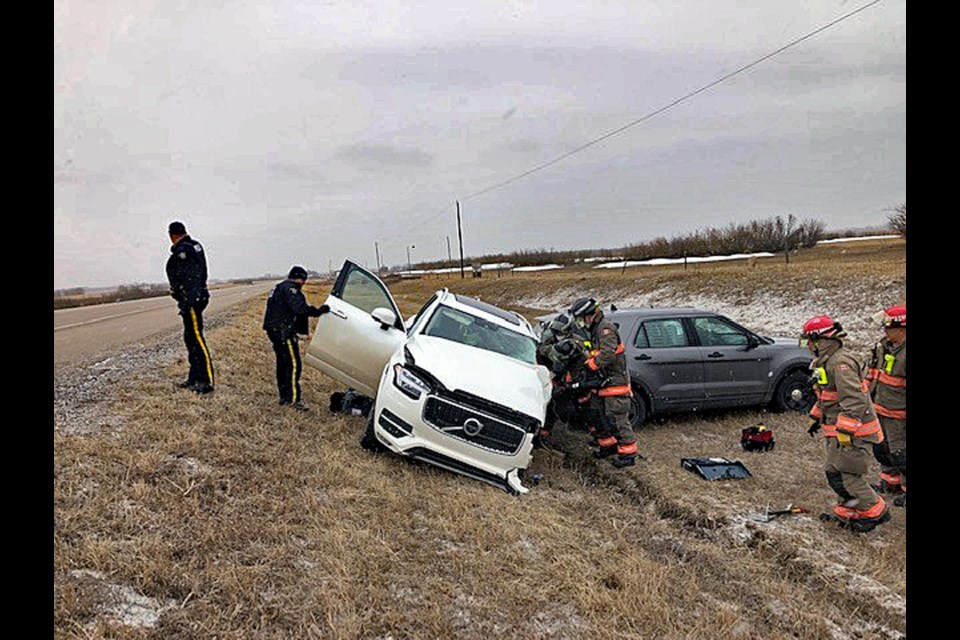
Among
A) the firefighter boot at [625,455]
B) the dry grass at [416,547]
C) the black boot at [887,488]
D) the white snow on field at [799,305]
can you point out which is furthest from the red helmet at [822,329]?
the white snow on field at [799,305]

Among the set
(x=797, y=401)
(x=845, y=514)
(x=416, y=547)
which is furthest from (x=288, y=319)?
(x=797, y=401)

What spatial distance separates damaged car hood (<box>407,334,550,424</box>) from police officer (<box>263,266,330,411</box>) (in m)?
1.75

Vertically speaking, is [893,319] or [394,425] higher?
[893,319]

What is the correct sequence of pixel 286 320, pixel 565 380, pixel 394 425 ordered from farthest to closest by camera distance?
pixel 286 320
pixel 565 380
pixel 394 425

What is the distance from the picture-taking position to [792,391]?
8086mm

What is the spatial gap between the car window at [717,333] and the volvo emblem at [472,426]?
3.73 m

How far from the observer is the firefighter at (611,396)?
21.0 feet

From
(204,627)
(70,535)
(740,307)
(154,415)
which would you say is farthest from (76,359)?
(740,307)

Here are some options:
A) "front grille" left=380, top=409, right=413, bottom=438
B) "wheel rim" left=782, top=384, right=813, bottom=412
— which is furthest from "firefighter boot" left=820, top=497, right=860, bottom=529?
"front grille" left=380, top=409, right=413, bottom=438

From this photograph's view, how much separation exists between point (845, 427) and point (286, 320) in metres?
5.82

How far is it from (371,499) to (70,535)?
2037mm

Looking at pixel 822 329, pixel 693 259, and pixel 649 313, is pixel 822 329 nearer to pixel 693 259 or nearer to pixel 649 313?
pixel 649 313

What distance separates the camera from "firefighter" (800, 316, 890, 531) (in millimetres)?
4645

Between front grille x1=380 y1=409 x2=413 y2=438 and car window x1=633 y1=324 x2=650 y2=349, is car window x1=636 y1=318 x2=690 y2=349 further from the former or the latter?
front grille x1=380 y1=409 x2=413 y2=438
